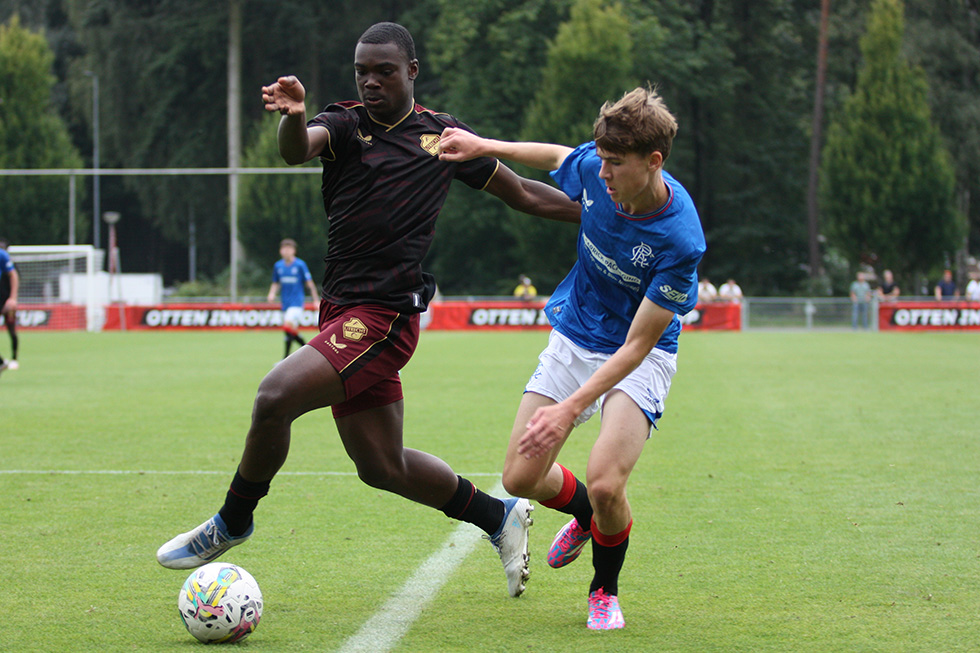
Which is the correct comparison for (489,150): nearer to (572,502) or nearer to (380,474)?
(380,474)

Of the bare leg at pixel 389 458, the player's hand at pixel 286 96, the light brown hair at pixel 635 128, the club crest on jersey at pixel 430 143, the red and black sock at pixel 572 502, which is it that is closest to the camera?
the light brown hair at pixel 635 128

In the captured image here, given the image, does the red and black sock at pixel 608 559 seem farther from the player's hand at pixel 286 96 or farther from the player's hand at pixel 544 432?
the player's hand at pixel 286 96

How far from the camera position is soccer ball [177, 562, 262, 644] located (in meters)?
3.92

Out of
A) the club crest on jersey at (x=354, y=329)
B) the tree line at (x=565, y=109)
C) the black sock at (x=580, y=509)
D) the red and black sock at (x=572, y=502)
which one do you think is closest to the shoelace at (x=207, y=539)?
the club crest on jersey at (x=354, y=329)

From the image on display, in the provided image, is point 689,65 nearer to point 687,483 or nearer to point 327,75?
point 327,75

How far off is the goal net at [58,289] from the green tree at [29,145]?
7.06 m

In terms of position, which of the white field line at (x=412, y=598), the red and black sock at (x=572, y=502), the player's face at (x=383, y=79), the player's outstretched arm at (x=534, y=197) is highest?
the player's face at (x=383, y=79)

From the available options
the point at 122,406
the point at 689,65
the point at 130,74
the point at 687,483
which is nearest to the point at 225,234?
the point at 130,74

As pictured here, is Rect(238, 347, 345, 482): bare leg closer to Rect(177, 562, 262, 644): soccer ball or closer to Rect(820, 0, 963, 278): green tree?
Rect(177, 562, 262, 644): soccer ball

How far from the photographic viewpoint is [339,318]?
14.4ft

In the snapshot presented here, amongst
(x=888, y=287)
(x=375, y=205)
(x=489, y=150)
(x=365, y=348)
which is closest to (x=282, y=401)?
(x=365, y=348)

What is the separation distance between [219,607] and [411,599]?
879 millimetres

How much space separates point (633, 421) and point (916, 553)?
6.55 feet

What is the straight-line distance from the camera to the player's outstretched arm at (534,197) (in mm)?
4727
